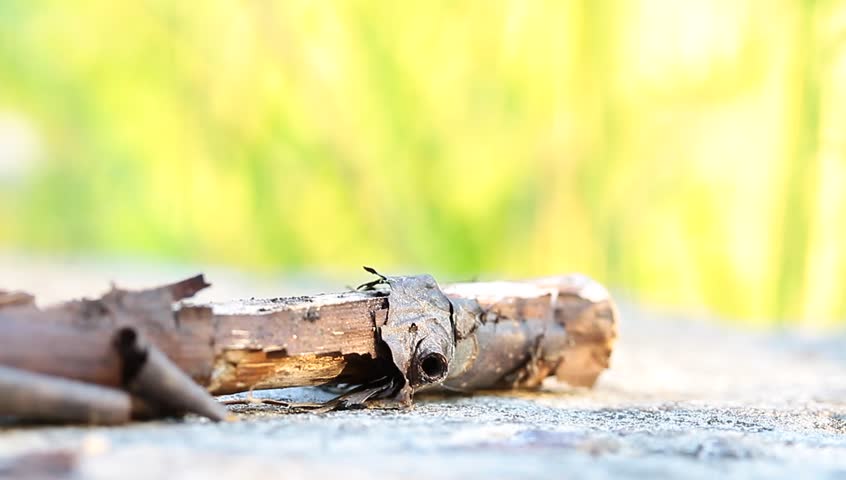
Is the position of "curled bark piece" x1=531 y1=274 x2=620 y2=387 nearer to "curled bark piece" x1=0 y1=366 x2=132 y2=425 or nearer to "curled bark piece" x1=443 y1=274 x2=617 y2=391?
"curled bark piece" x1=443 y1=274 x2=617 y2=391

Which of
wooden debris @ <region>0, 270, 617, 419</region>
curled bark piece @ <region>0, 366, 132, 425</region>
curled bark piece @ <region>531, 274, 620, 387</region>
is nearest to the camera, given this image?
curled bark piece @ <region>0, 366, 132, 425</region>

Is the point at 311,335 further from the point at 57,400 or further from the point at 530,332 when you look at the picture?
the point at 530,332

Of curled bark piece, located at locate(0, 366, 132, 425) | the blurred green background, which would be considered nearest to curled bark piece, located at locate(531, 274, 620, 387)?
curled bark piece, located at locate(0, 366, 132, 425)

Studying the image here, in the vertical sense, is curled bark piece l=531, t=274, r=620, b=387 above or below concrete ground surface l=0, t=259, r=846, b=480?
above

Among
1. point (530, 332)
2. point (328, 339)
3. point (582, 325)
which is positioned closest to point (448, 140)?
point (582, 325)

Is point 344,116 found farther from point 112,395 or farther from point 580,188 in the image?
point 112,395

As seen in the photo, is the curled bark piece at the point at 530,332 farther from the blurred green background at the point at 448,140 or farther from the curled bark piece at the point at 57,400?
the blurred green background at the point at 448,140
